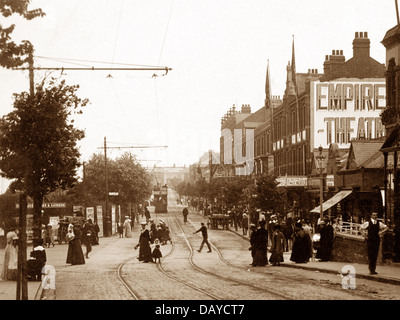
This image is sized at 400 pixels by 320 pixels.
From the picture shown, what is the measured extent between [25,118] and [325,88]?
1486 inches

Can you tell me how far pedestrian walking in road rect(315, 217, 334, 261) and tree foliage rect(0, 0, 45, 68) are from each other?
49.1ft

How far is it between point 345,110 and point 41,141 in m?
38.1

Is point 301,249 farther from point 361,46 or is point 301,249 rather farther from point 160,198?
point 160,198

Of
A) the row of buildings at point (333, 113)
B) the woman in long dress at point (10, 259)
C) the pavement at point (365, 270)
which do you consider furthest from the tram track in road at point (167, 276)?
the row of buildings at point (333, 113)

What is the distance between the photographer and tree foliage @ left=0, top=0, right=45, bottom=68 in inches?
500

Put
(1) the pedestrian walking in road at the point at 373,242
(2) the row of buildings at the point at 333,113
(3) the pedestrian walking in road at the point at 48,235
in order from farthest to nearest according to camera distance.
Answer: (2) the row of buildings at the point at 333,113, (3) the pedestrian walking in road at the point at 48,235, (1) the pedestrian walking in road at the point at 373,242

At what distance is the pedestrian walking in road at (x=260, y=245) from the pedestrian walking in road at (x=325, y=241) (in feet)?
7.38

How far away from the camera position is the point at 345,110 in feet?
174

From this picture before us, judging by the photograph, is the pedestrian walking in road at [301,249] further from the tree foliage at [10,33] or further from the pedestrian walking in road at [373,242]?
the tree foliage at [10,33]

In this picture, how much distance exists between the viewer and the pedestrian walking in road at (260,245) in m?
24.1

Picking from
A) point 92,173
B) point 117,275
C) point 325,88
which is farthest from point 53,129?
point 92,173

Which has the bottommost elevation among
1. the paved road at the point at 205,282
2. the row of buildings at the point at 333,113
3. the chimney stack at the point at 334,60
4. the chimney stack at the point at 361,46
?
the paved road at the point at 205,282

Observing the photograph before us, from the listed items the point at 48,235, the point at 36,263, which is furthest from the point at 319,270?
the point at 48,235

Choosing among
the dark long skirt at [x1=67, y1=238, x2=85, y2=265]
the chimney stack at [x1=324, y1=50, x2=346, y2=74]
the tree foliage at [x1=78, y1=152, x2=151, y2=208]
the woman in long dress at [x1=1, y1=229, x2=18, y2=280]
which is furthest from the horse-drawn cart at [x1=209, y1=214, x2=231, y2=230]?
the woman in long dress at [x1=1, y1=229, x2=18, y2=280]
